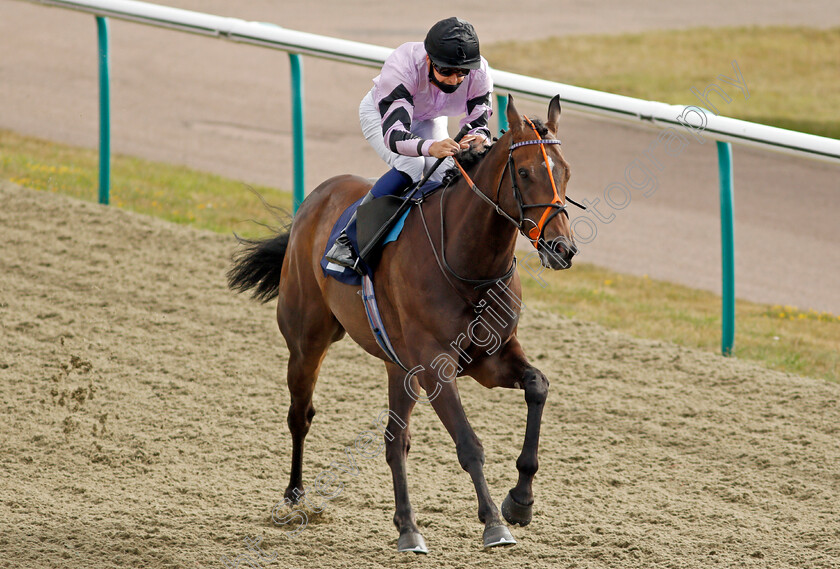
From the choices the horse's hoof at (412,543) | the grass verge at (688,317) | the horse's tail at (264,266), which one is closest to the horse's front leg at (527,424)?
the horse's hoof at (412,543)

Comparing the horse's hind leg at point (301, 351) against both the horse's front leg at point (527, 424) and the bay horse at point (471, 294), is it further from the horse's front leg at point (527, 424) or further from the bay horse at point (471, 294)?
the horse's front leg at point (527, 424)

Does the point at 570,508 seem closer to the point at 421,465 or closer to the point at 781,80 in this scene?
the point at 421,465

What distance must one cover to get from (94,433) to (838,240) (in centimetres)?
672

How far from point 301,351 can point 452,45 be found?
1.71 meters

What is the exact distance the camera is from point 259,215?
9.25 m

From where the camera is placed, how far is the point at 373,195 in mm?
4863

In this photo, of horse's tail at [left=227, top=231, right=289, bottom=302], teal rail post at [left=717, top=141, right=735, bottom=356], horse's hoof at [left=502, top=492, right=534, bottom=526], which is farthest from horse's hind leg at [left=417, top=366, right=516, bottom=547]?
teal rail post at [left=717, top=141, right=735, bottom=356]

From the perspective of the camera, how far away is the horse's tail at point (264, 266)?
5773 millimetres

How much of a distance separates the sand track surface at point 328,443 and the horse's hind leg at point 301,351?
0.71ft

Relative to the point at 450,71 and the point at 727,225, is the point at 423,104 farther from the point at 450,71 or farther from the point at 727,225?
the point at 727,225

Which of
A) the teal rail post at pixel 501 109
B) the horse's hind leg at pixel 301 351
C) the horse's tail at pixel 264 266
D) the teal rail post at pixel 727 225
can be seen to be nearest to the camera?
the horse's hind leg at pixel 301 351

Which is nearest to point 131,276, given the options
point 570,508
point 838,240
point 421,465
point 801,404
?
point 421,465

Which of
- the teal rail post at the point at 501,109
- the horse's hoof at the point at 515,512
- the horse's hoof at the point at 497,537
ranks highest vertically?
the teal rail post at the point at 501,109

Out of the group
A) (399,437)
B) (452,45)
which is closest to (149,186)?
(399,437)
